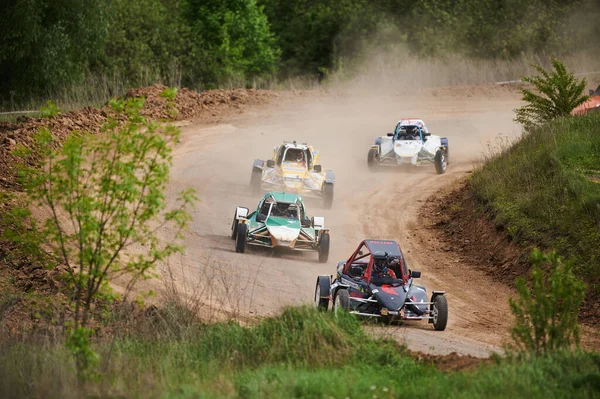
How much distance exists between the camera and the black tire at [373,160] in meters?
31.3

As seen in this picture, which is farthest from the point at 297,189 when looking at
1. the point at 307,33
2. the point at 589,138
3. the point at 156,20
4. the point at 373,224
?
the point at 307,33

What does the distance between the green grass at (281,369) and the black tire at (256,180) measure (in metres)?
12.8

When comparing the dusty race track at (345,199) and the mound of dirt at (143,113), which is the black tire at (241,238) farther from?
the mound of dirt at (143,113)

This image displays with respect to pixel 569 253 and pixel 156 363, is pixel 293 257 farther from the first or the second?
pixel 156 363

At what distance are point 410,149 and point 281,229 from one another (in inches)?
394

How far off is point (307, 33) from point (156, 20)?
45.3 feet

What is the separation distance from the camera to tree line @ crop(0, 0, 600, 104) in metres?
49.3

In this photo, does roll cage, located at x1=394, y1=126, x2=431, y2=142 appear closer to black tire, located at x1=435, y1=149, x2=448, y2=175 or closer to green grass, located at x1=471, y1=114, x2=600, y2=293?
black tire, located at x1=435, y1=149, x2=448, y2=175

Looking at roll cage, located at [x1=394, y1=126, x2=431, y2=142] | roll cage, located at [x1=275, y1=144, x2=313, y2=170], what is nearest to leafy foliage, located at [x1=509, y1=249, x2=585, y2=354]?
roll cage, located at [x1=275, y1=144, x2=313, y2=170]

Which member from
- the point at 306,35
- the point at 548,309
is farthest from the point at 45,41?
the point at 548,309

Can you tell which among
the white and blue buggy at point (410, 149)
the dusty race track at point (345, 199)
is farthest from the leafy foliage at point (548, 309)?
the white and blue buggy at point (410, 149)

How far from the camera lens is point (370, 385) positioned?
1161 centimetres

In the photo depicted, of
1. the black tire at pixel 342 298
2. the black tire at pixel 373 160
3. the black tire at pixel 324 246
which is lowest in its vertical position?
the black tire at pixel 342 298

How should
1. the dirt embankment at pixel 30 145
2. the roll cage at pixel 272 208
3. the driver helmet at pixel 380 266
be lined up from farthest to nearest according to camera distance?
the roll cage at pixel 272 208 → the driver helmet at pixel 380 266 → the dirt embankment at pixel 30 145
